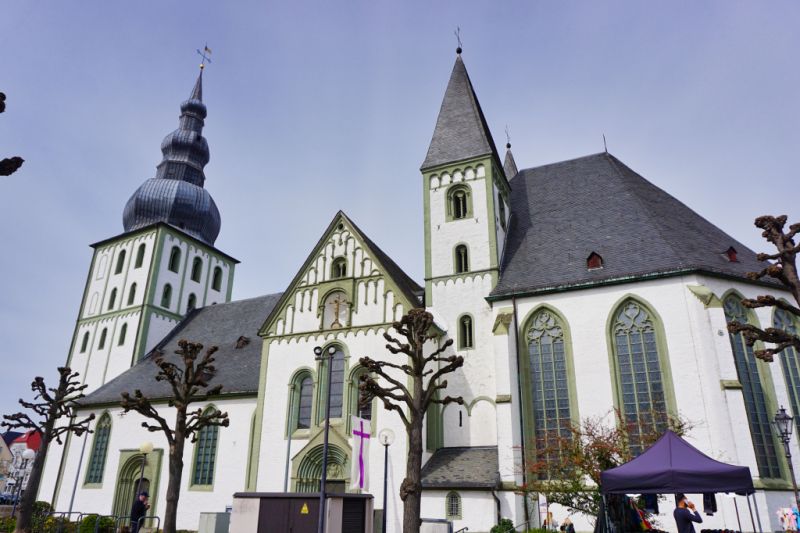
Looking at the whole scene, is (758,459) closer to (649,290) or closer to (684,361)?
(684,361)

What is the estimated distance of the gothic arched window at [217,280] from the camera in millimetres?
42219

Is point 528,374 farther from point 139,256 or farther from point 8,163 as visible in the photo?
point 139,256

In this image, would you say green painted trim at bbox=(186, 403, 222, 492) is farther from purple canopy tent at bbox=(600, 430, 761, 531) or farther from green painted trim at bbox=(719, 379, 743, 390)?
green painted trim at bbox=(719, 379, 743, 390)

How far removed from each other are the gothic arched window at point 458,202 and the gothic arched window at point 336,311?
6211mm

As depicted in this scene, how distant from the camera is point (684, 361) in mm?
18844

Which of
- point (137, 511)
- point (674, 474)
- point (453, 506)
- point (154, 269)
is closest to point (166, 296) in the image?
point (154, 269)

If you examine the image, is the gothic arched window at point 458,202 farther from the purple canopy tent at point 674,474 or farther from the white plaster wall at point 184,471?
the purple canopy tent at point 674,474

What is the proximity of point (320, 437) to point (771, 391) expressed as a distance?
1563 centimetres

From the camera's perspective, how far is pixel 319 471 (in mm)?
22297

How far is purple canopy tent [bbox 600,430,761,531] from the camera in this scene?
953 centimetres

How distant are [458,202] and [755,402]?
14.0 meters

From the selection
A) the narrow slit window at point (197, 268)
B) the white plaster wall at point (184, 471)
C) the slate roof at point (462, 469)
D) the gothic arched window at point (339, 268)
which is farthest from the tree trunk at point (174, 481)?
the narrow slit window at point (197, 268)

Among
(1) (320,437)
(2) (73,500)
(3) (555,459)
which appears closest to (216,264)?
(2) (73,500)

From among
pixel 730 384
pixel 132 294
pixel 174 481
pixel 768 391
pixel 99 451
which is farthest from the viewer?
pixel 132 294
